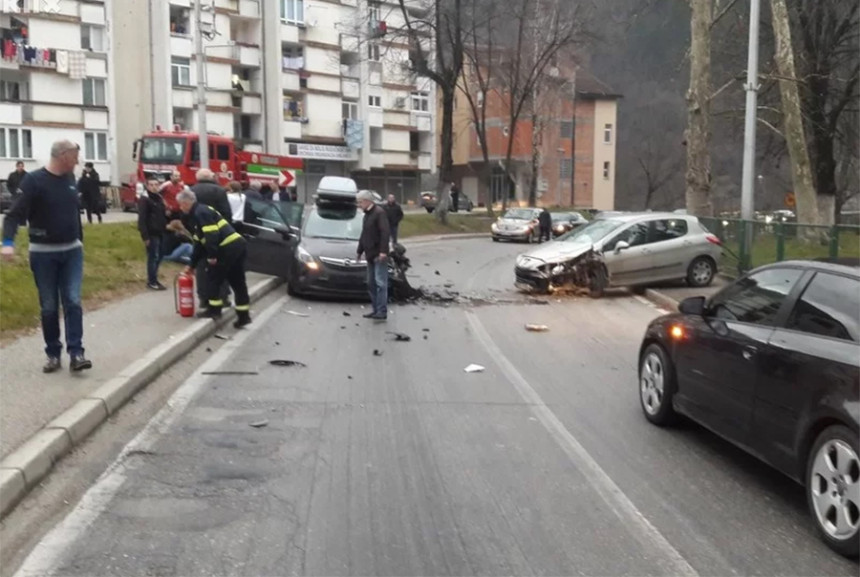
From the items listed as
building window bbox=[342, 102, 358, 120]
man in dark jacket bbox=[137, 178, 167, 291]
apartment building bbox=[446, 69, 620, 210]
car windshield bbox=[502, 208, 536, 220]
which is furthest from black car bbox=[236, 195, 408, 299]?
apartment building bbox=[446, 69, 620, 210]

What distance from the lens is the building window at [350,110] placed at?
67.4 metres

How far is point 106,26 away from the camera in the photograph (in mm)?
52750

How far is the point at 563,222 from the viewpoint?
41906 mm

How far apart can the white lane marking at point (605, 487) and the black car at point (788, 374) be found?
87 cm

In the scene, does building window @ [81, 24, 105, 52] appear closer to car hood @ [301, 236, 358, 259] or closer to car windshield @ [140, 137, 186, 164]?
car windshield @ [140, 137, 186, 164]

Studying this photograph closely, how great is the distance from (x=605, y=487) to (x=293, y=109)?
59.7 meters

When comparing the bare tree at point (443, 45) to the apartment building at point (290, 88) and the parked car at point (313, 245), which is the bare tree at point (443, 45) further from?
the parked car at point (313, 245)

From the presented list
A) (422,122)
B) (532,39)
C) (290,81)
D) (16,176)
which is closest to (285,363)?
(16,176)

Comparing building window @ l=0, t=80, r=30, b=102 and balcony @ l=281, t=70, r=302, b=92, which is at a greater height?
balcony @ l=281, t=70, r=302, b=92

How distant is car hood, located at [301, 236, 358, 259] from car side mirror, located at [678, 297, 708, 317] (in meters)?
9.52

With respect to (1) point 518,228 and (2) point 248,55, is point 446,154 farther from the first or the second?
(2) point 248,55

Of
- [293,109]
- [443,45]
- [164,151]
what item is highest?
[443,45]

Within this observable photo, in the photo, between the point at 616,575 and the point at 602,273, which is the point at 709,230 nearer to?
the point at 602,273

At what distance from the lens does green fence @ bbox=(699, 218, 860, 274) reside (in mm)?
14922
